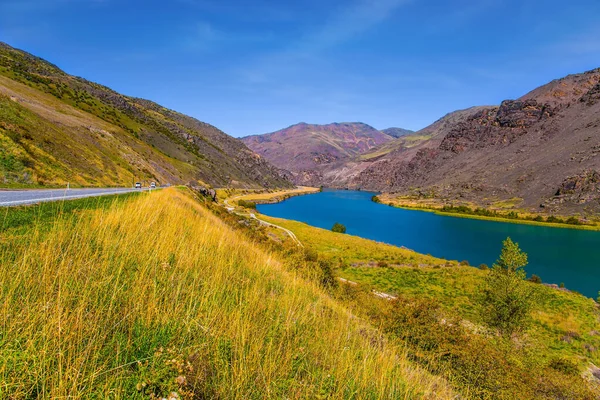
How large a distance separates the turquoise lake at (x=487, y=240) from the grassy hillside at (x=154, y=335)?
64527mm

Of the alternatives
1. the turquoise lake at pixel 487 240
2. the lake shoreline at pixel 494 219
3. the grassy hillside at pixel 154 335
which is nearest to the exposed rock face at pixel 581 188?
the lake shoreline at pixel 494 219

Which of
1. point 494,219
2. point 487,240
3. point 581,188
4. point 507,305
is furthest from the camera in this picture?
point 581,188

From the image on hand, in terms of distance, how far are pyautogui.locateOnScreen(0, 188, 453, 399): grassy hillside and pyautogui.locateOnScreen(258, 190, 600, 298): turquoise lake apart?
6453cm

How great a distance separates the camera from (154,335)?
356cm

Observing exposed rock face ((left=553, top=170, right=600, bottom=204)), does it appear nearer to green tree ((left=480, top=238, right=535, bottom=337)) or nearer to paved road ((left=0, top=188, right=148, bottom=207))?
green tree ((left=480, top=238, right=535, bottom=337))

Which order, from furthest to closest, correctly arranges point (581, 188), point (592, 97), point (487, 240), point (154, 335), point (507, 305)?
1. point (592, 97)
2. point (581, 188)
3. point (487, 240)
4. point (507, 305)
5. point (154, 335)

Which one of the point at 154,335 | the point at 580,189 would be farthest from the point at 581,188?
the point at 154,335

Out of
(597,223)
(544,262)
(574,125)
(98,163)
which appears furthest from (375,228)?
(574,125)

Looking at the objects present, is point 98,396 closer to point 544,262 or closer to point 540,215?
point 544,262

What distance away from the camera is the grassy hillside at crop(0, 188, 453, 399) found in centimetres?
279

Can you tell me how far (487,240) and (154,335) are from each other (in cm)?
10057

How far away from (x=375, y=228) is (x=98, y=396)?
106 m

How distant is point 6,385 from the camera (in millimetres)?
2320

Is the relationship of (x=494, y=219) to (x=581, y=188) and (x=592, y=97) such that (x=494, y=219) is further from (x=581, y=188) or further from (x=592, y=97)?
(x=592, y=97)
